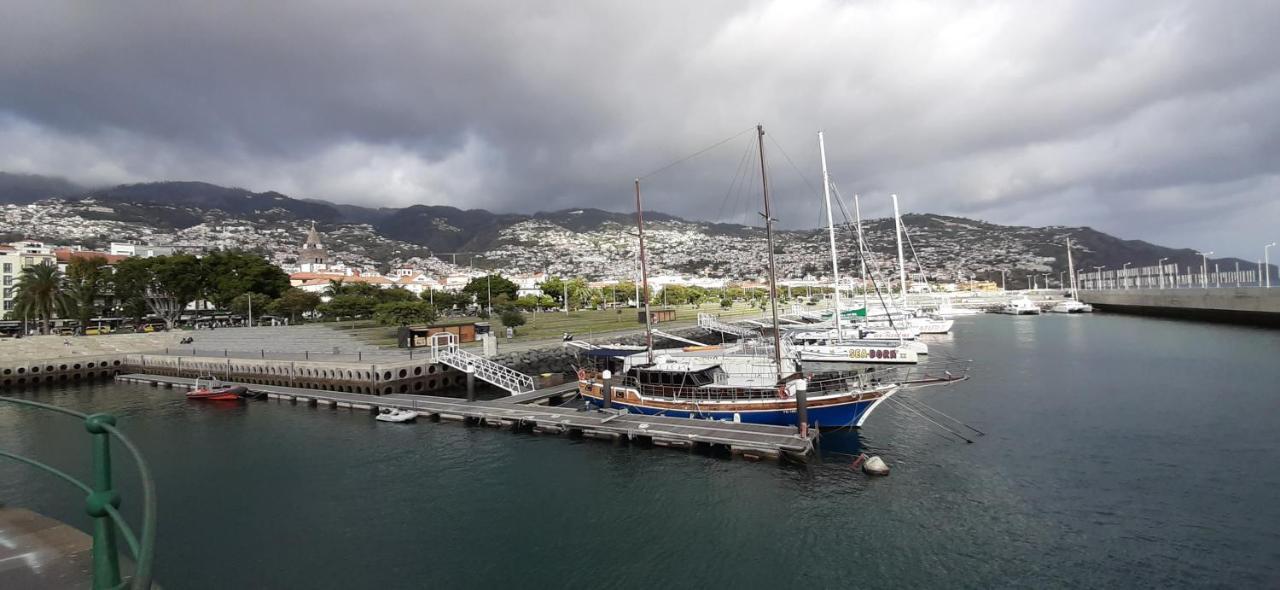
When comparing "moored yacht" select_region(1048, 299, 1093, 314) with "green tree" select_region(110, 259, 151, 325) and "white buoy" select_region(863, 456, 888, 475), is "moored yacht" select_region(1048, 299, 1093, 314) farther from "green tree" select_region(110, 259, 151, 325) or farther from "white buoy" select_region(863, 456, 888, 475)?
"green tree" select_region(110, 259, 151, 325)

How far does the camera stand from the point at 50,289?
220 ft

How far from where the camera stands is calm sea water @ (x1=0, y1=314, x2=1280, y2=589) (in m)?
14.8

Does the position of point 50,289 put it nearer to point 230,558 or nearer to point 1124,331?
point 230,558

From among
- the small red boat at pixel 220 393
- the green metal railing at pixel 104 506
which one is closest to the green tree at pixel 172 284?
the small red boat at pixel 220 393

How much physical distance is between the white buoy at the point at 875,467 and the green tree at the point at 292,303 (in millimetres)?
78595

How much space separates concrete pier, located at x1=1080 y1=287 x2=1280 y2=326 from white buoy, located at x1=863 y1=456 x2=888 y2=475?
76300 mm

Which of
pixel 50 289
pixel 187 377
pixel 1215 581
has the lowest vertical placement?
pixel 1215 581

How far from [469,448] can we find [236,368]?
35.1m

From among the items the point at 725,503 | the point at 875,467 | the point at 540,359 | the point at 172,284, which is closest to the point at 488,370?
the point at 540,359

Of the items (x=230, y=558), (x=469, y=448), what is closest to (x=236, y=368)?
(x=469, y=448)

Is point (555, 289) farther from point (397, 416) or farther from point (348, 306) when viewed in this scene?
point (397, 416)

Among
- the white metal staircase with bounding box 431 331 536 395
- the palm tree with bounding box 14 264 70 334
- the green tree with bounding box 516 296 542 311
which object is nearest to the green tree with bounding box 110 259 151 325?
the palm tree with bounding box 14 264 70 334

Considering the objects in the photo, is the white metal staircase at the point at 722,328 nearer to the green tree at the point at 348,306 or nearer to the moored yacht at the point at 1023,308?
the green tree at the point at 348,306

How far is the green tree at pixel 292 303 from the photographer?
76.6m
